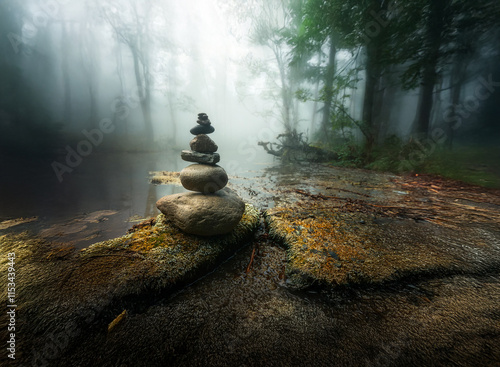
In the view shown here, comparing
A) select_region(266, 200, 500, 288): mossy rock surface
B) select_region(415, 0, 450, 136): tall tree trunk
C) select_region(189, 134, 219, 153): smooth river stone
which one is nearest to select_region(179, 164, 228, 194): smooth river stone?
select_region(189, 134, 219, 153): smooth river stone

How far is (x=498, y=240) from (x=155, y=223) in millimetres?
4381

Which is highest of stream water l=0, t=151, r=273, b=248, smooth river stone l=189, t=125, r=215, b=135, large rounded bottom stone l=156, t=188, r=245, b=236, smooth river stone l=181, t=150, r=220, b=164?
smooth river stone l=189, t=125, r=215, b=135

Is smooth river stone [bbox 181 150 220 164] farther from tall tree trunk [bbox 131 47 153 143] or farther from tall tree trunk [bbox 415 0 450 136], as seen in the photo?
tall tree trunk [bbox 131 47 153 143]

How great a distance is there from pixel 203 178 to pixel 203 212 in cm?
63

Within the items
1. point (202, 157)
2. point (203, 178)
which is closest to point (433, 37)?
point (202, 157)

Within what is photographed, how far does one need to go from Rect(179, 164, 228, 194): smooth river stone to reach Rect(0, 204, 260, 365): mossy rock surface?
2.27ft

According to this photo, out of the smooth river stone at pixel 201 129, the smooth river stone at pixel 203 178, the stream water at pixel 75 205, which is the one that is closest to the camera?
the smooth river stone at pixel 203 178

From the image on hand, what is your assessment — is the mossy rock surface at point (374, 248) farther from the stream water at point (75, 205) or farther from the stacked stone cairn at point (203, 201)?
the stream water at point (75, 205)

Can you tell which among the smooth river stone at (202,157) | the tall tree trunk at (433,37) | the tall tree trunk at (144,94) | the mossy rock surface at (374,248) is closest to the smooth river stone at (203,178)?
the smooth river stone at (202,157)

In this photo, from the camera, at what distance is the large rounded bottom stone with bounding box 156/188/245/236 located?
89.1 inches

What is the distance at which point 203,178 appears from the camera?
274 cm

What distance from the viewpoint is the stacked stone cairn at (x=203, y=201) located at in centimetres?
228

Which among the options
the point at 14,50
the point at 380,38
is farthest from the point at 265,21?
the point at 14,50

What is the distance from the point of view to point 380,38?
750 centimetres
